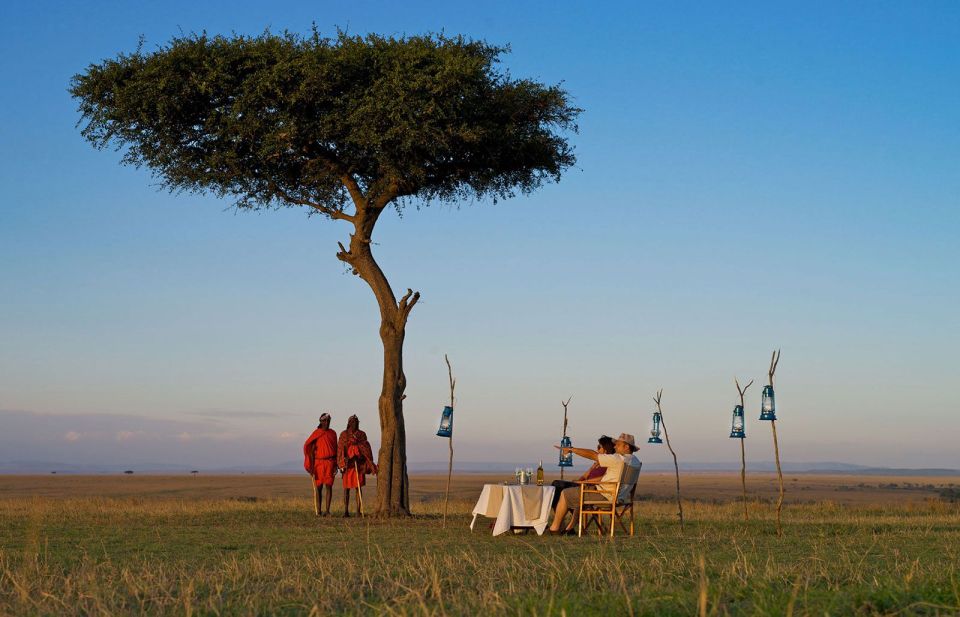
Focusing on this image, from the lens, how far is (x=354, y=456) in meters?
19.1

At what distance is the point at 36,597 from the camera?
7609 millimetres

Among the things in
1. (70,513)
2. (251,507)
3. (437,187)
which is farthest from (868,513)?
(70,513)

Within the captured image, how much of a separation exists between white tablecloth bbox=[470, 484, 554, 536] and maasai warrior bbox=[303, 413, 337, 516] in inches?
197

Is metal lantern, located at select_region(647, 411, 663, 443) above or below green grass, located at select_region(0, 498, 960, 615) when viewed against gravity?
above

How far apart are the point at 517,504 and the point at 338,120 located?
780 cm

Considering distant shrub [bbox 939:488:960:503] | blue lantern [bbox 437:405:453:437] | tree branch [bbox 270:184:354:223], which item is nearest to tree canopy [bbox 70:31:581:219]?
tree branch [bbox 270:184:354:223]

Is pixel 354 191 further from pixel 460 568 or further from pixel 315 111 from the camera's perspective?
pixel 460 568

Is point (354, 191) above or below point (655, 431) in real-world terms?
above

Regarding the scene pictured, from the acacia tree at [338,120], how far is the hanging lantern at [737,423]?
6.06 metres

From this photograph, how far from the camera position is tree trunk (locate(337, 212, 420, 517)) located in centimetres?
1917

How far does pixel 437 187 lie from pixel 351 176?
6.84ft

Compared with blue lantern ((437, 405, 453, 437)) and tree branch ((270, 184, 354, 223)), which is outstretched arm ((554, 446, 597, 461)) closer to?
blue lantern ((437, 405, 453, 437))

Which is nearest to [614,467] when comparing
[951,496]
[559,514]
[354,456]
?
[559,514]

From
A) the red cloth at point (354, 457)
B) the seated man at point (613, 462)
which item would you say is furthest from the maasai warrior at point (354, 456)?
the seated man at point (613, 462)
